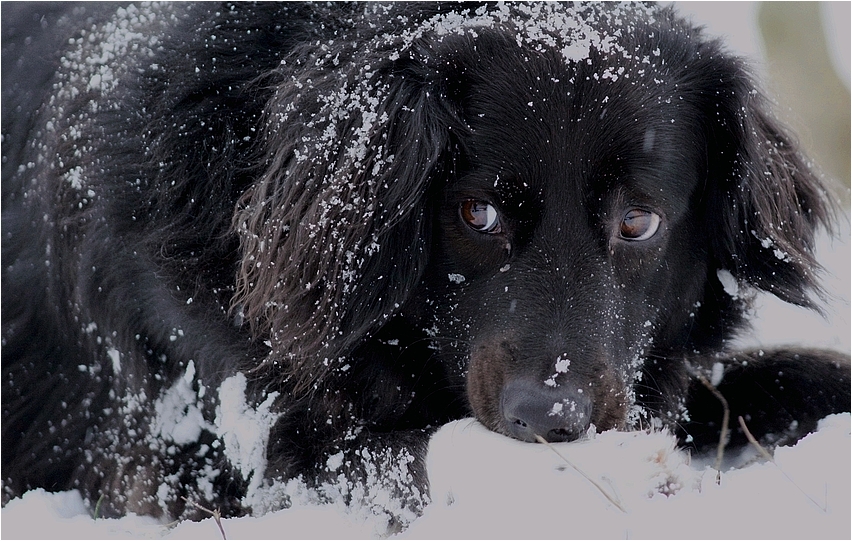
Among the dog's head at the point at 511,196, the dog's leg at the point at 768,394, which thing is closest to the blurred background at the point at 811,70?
the dog's leg at the point at 768,394

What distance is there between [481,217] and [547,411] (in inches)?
24.2

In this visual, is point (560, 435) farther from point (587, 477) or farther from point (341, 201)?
point (341, 201)

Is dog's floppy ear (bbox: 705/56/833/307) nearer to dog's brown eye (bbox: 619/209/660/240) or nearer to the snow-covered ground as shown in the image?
dog's brown eye (bbox: 619/209/660/240)

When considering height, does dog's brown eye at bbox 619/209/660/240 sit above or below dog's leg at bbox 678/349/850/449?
above

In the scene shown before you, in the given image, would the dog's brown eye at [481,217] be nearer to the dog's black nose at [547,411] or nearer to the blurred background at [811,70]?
the dog's black nose at [547,411]

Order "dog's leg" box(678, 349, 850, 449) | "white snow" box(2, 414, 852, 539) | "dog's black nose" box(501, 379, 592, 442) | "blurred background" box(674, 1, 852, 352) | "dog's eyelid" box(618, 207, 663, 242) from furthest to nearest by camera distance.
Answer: "blurred background" box(674, 1, 852, 352)
"dog's leg" box(678, 349, 850, 449)
"dog's eyelid" box(618, 207, 663, 242)
"dog's black nose" box(501, 379, 592, 442)
"white snow" box(2, 414, 852, 539)

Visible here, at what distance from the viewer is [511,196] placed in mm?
2506

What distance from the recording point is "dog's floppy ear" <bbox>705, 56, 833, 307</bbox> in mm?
2785

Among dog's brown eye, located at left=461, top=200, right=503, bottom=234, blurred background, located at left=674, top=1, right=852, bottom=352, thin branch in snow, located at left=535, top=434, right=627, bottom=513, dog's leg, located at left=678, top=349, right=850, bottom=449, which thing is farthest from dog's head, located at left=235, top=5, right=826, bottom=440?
blurred background, located at left=674, top=1, right=852, bottom=352

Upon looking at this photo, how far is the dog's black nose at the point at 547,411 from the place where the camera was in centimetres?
230

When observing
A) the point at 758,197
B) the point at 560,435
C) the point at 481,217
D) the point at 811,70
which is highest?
the point at 481,217

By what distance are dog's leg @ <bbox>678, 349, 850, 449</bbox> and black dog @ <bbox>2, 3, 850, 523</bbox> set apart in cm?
1

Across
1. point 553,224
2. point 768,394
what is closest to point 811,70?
point 768,394

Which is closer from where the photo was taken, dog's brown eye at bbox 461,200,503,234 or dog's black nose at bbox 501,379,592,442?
dog's black nose at bbox 501,379,592,442
